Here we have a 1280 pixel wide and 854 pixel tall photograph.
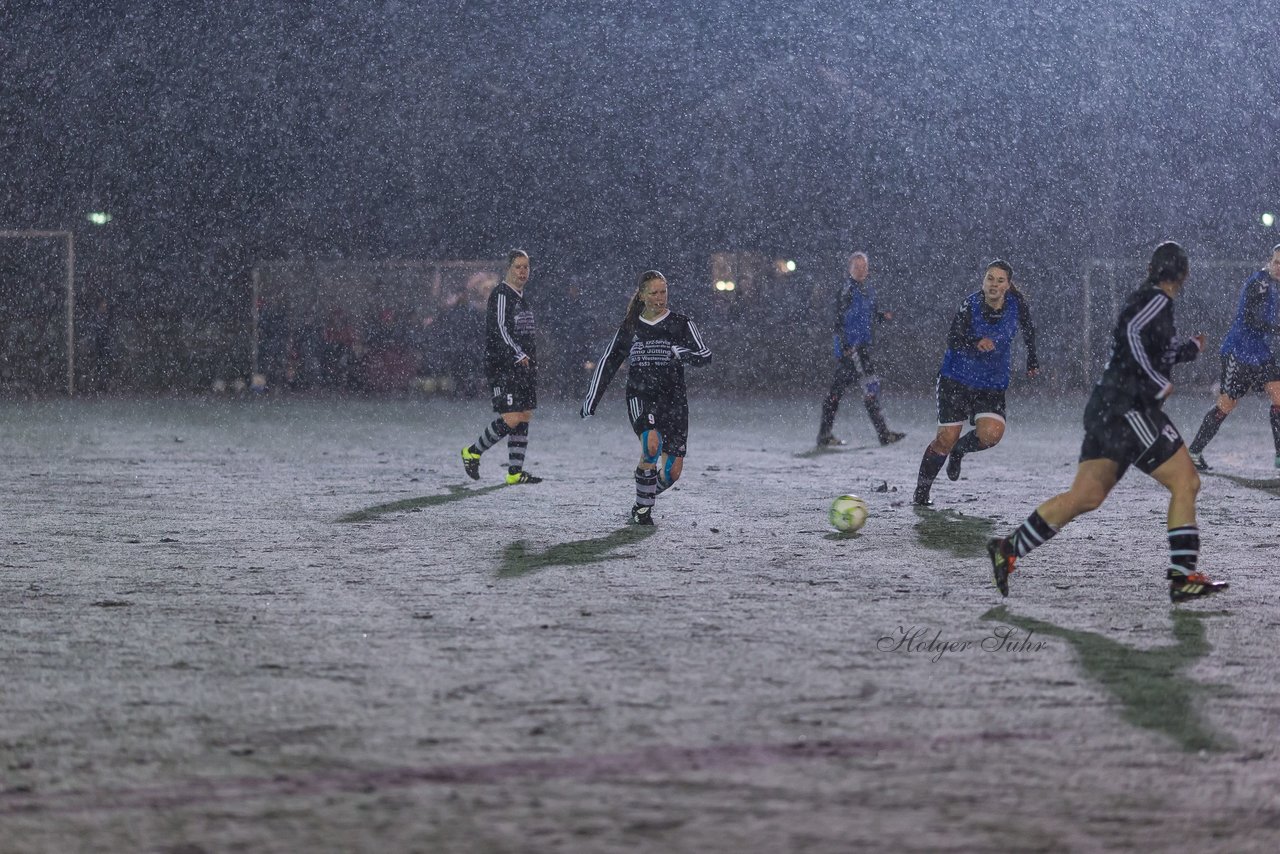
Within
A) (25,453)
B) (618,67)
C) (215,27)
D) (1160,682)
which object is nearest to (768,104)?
(618,67)

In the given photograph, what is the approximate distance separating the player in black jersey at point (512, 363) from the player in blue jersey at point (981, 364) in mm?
3487

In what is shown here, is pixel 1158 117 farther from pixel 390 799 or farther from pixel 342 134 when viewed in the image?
pixel 390 799

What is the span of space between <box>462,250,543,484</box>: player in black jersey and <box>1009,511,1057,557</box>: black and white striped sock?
19.3 feet

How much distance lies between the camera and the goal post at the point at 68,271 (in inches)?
1129

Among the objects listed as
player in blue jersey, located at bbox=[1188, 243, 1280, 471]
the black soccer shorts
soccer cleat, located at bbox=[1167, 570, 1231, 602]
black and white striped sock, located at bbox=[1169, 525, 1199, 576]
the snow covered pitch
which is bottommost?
the snow covered pitch

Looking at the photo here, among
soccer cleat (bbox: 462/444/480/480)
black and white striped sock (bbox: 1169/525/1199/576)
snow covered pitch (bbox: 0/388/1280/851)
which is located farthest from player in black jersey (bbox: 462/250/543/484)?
black and white striped sock (bbox: 1169/525/1199/576)

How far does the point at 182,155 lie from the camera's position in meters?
29.7

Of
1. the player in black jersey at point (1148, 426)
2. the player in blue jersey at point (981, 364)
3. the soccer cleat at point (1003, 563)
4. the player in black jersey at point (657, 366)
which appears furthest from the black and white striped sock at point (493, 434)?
the player in black jersey at point (1148, 426)

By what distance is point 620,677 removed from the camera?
17.2ft

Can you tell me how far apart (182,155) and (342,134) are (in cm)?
328

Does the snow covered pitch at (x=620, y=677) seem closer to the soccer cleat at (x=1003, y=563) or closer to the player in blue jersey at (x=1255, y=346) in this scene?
the soccer cleat at (x=1003, y=563)

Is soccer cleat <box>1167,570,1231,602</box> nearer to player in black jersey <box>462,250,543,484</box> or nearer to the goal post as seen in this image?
player in black jersey <box>462,250,543,484</box>

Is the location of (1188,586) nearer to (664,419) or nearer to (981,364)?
(981,364)

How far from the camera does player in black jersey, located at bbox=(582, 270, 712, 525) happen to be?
9930mm
